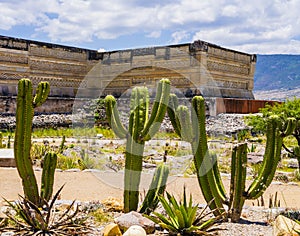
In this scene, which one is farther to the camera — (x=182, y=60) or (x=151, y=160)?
(x=182, y=60)

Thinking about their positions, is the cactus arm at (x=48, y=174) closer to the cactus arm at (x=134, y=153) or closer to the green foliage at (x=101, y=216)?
the green foliage at (x=101, y=216)

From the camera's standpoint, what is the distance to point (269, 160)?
16.0 ft

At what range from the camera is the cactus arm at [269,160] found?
4.83 meters

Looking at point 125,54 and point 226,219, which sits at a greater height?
point 125,54

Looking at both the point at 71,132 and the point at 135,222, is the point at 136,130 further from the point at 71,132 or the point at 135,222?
the point at 71,132

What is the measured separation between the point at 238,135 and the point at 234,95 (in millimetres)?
5256

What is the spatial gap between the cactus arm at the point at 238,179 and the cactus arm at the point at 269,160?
14 cm

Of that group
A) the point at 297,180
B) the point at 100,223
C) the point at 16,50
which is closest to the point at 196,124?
the point at 100,223

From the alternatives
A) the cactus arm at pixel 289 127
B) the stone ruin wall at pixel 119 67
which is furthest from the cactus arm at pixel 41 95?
the stone ruin wall at pixel 119 67

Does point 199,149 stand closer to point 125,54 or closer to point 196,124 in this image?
point 196,124

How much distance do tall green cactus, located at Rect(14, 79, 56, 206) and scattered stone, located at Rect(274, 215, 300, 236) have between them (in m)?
2.66

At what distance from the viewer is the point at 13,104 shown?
16.9m

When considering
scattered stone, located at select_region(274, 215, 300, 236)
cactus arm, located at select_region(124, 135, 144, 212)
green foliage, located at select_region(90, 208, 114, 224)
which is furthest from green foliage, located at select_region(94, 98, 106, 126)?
scattered stone, located at select_region(274, 215, 300, 236)

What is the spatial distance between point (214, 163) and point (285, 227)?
47.9 inches
